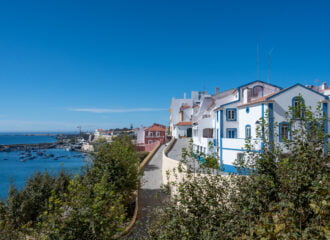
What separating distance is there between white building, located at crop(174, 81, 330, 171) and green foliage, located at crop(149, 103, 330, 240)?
38.8 feet

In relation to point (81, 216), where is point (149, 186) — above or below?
below

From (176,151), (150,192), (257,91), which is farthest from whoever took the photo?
(176,151)

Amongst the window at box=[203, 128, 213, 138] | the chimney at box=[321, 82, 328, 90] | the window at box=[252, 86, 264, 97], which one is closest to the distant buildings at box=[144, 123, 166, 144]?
the window at box=[203, 128, 213, 138]

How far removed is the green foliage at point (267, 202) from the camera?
3.91m

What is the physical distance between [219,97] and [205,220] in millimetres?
32167

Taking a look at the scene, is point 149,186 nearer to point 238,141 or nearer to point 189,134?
point 238,141

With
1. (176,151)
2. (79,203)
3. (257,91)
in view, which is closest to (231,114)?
(257,91)

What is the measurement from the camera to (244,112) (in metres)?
24.6

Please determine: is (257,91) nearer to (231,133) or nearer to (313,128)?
(231,133)

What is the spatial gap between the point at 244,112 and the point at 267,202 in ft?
68.9

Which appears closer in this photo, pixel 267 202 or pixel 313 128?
pixel 267 202

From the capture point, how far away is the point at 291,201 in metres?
4.38

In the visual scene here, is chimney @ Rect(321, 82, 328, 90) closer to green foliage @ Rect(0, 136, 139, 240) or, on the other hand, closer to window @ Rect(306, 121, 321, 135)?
green foliage @ Rect(0, 136, 139, 240)

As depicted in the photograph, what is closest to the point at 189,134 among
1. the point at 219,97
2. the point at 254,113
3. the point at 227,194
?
the point at 219,97
